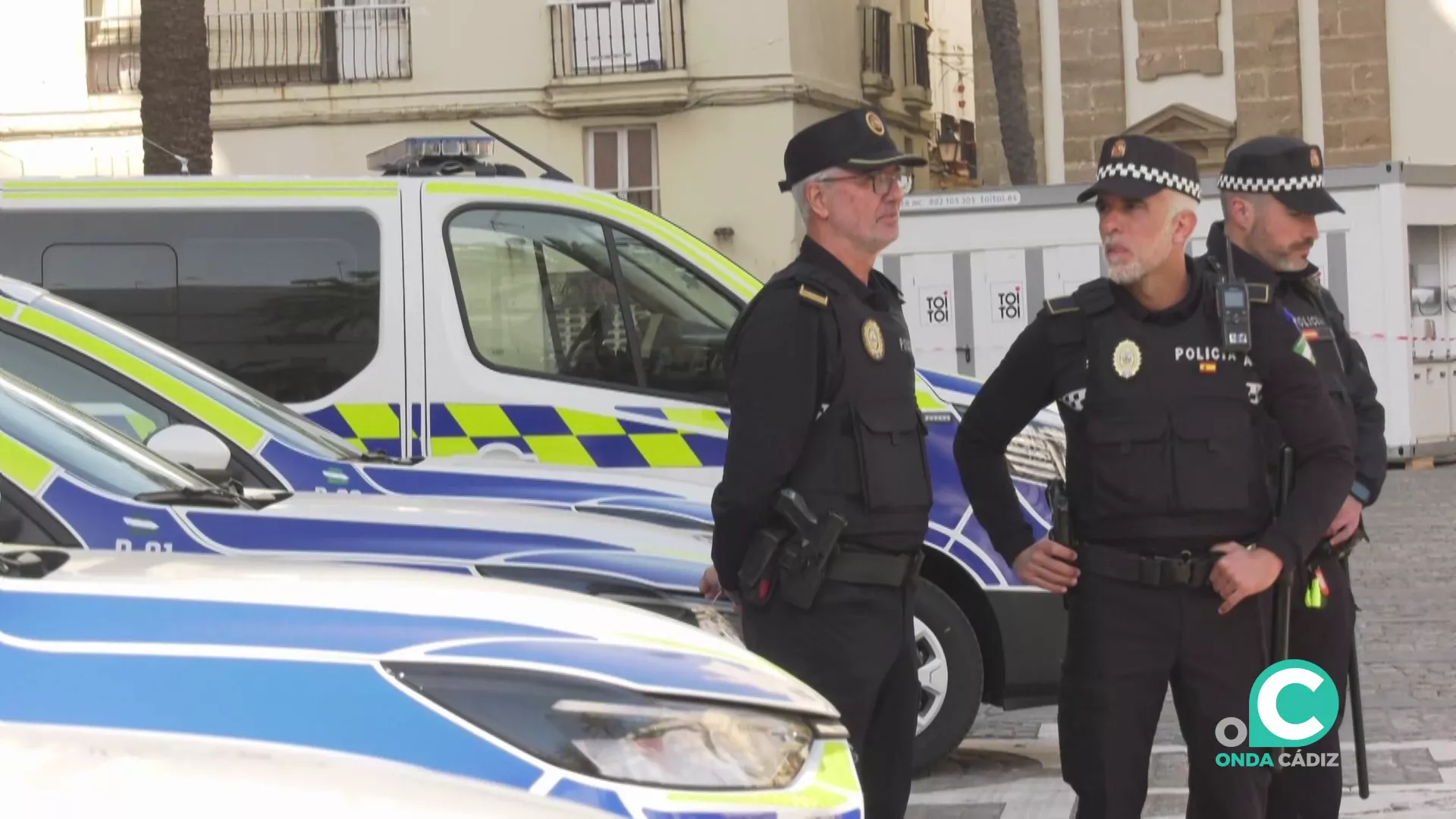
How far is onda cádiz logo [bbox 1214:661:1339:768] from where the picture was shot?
3994mm

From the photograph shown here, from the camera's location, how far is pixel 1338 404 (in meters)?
4.55

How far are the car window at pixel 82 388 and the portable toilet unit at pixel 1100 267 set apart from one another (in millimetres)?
13462

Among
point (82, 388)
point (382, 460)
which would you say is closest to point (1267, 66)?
point (382, 460)

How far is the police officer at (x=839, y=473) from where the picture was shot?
3.95 m

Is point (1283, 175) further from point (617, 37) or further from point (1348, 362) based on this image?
point (617, 37)

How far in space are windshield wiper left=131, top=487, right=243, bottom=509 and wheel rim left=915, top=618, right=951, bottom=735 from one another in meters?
2.38

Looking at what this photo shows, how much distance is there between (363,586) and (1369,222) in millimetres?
16441

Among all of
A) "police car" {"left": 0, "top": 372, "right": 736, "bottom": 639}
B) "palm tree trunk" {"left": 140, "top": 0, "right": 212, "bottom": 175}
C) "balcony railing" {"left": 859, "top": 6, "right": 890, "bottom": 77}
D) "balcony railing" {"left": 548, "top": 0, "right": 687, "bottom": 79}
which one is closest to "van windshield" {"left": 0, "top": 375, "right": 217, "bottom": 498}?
"police car" {"left": 0, "top": 372, "right": 736, "bottom": 639}

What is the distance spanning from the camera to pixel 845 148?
13.6 feet

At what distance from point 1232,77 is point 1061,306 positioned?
24.1 meters

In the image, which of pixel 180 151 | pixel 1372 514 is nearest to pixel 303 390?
pixel 180 151

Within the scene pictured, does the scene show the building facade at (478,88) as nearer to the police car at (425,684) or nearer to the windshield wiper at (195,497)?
the windshield wiper at (195,497)

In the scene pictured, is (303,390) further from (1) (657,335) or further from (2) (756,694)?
(2) (756,694)

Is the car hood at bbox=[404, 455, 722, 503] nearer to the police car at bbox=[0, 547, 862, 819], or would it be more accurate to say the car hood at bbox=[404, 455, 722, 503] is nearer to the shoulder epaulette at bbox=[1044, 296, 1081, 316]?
the shoulder epaulette at bbox=[1044, 296, 1081, 316]
